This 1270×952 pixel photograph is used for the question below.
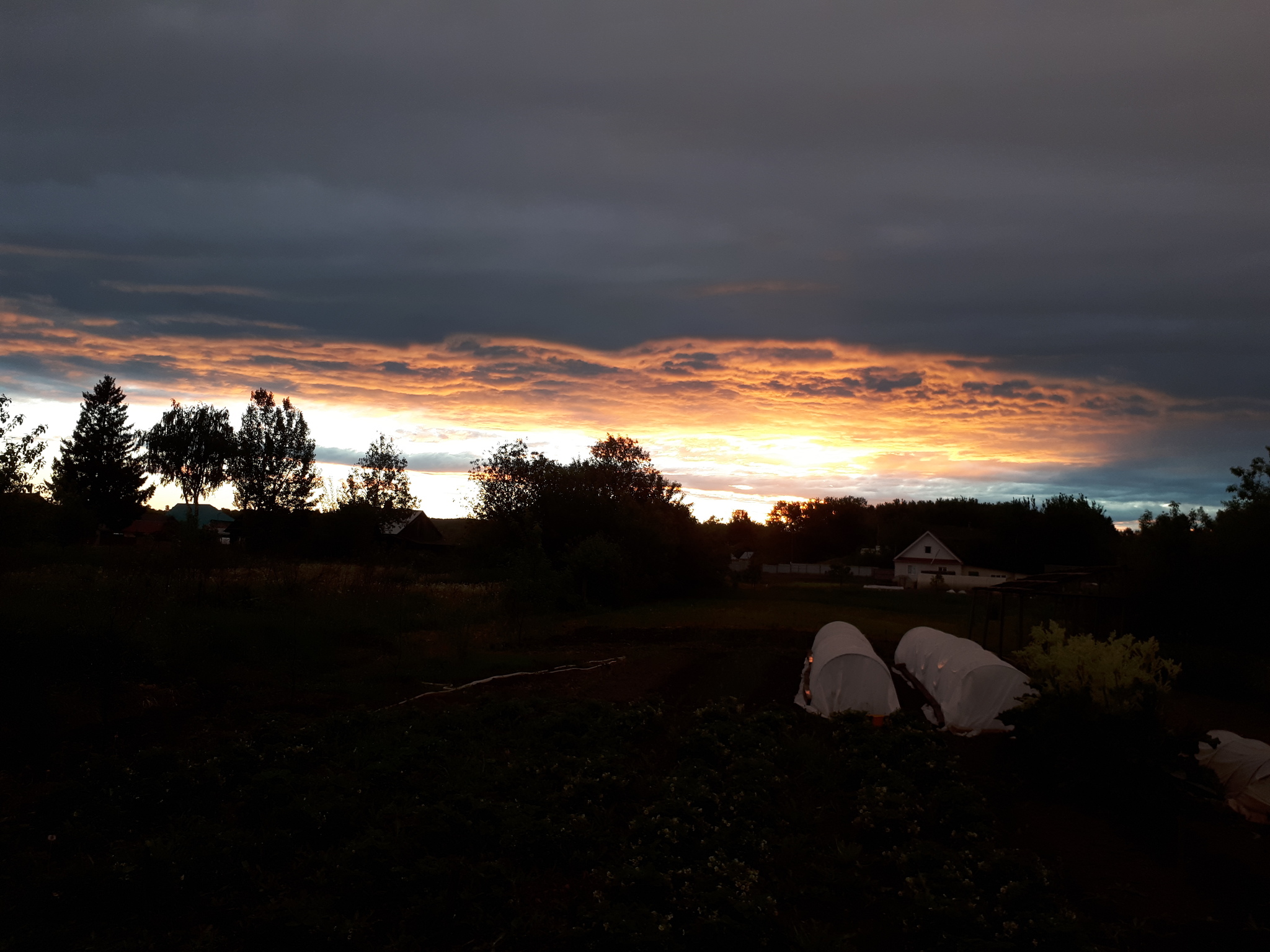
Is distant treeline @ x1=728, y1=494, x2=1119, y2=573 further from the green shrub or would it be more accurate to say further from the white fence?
the green shrub

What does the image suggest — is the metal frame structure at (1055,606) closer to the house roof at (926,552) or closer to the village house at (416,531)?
the village house at (416,531)

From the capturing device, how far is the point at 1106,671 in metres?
9.16

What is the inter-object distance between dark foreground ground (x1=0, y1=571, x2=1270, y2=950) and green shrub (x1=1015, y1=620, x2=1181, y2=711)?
449 millimetres

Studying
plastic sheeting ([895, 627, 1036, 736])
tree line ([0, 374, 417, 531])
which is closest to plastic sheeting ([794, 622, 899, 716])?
plastic sheeting ([895, 627, 1036, 736])

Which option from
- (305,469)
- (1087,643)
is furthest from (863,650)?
(305,469)

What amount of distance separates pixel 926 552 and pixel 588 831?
66.9m

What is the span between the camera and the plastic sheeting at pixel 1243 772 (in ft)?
27.7

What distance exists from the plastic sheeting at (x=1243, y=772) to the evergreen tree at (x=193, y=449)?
57.5m

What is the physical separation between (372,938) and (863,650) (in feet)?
32.6

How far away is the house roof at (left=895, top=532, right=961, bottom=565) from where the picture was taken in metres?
68.1

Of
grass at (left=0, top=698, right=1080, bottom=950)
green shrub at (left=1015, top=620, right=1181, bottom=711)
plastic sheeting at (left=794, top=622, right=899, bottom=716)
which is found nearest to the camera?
grass at (left=0, top=698, right=1080, bottom=950)

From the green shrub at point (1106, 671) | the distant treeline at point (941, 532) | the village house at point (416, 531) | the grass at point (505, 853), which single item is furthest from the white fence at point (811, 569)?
the grass at point (505, 853)

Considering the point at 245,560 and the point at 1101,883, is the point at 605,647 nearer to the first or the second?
the point at 245,560

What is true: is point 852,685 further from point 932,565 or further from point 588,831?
point 932,565
